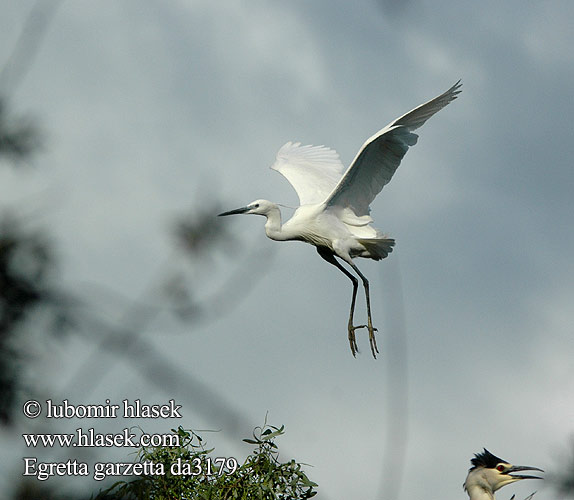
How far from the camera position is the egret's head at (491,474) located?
5949 millimetres

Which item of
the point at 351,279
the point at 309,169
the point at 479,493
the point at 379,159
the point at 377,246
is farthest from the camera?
the point at 309,169

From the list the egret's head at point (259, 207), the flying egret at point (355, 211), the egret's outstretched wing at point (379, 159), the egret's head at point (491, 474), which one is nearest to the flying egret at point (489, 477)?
the egret's head at point (491, 474)

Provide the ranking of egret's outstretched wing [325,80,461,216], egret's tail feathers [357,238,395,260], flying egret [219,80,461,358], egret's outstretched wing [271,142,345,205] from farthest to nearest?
egret's outstretched wing [271,142,345,205] < egret's tail feathers [357,238,395,260] < flying egret [219,80,461,358] < egret's outstretched wing [325,80,461,216]

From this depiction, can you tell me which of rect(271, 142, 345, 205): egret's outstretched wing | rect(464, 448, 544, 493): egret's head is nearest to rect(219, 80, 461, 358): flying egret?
rect(271, 142, 345, 205): egret's outstretched wing

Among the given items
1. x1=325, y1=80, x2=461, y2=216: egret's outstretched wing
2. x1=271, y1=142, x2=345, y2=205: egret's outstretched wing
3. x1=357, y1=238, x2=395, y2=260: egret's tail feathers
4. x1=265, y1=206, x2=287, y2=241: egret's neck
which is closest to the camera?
x1=325, y1=80, x2=461, y2=216: egret's outstretched wing

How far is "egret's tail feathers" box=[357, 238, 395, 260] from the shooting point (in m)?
6.39

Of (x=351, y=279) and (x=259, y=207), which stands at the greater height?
(x=259, y=207)

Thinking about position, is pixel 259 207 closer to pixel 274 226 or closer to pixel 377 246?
→ pixel 274 226

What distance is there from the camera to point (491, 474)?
19.6 feet

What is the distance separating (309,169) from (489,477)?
3.27m

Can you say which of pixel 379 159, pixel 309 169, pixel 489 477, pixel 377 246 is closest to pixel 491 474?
pixel 489 477

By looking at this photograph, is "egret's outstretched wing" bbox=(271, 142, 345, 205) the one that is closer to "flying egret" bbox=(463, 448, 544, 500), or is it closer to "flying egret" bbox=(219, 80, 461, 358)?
"flying egret" bbox=(219, 80, 461, 358)

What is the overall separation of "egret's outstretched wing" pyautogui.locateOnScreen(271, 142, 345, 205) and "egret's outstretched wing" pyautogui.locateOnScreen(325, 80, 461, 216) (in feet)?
2.94

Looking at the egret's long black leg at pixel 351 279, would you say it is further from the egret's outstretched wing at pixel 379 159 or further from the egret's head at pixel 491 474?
the egret's head at pixel 491 474
